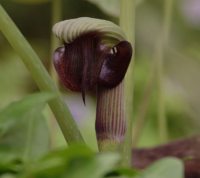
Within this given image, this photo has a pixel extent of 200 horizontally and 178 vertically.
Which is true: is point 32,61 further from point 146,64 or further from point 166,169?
point 146,64

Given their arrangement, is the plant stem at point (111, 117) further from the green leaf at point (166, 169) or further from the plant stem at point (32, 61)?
the green leaf at point (166, 169)

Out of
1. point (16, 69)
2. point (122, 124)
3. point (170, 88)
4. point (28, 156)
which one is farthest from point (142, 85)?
point (28, 156)

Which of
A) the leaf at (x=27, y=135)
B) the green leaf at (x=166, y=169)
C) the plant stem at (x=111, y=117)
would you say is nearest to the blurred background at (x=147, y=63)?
the plant stem at (x=111, y=117)

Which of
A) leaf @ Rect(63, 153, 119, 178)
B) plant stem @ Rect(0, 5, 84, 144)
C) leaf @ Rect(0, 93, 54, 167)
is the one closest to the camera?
leaf @ Rect(63, 153, 119, 178)

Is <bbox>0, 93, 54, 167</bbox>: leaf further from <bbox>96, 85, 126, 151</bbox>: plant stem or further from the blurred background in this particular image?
the blurred background

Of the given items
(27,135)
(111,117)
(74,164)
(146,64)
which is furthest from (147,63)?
(74,164)

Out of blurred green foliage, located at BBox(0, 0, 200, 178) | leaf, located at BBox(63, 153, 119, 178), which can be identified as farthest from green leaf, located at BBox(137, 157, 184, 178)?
blurred green foliage, located at BBox(0, 0, 200, 178)

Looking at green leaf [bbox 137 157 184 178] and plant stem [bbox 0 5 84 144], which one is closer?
green leaf [bbox 137 157 184 178]

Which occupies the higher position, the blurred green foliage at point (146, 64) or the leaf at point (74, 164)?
the leaf at point (74, 164)

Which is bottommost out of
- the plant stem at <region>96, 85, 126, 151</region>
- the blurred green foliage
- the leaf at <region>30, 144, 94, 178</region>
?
the blurred green foliage
